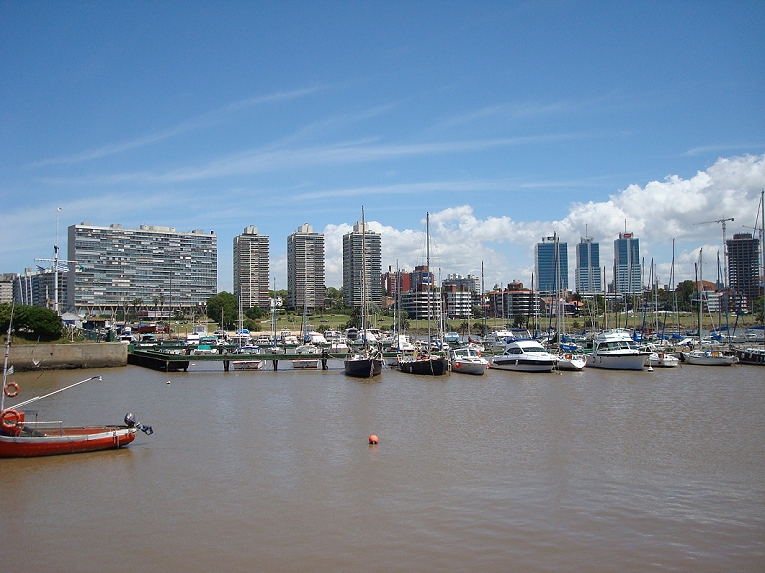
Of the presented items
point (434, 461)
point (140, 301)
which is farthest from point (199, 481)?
point (140, 301)

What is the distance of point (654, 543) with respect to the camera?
1518cm

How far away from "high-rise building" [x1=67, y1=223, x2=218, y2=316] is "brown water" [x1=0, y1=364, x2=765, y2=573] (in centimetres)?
14874

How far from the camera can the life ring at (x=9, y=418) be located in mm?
23016

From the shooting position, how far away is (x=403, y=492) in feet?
63.1

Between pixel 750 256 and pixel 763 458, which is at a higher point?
pixel 750 256

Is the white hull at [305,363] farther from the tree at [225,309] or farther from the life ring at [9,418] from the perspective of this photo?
the tree at [225,309]

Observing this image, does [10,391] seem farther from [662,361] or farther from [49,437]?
[662,361]

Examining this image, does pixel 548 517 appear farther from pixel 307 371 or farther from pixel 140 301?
pixel 140 301

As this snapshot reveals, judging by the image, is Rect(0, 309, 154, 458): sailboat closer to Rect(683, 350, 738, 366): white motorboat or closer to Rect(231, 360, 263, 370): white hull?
Rect(231, 360, 263, 370): white hull

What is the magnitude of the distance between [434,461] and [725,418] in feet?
55.1

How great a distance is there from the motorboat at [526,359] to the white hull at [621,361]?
17.0 ft

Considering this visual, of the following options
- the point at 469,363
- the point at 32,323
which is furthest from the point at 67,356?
the point at 469,363

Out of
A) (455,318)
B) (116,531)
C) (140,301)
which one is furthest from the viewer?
(455,318)

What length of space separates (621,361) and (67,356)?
51066mm
